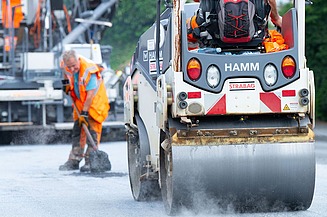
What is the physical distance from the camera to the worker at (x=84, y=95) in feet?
41.3

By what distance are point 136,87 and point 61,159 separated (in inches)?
216

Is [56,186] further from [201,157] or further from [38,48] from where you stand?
[38,48]

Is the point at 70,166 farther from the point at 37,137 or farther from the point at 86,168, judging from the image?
the point at 37,137

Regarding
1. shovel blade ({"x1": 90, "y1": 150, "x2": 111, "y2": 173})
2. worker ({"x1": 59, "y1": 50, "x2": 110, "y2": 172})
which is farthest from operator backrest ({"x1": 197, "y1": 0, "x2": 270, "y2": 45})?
worker ({"x1": 59, "y1": 50, "x2": 110, "y2": 172})

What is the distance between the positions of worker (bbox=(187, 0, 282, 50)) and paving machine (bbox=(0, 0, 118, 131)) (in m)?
9.35

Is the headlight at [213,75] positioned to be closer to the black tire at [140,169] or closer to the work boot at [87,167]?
the black tire at [140,169]

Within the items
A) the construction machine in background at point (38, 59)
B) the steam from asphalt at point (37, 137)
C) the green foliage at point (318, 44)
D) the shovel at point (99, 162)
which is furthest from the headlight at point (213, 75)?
the green foliage at point (318, 44)

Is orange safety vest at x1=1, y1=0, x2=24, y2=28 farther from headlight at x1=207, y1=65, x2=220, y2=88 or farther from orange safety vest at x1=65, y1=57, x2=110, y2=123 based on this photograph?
headlight at x1=207, y1=65, x2=220, y2=88

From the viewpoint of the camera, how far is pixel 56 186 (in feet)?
35.1

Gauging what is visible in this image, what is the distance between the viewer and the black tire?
887 cm

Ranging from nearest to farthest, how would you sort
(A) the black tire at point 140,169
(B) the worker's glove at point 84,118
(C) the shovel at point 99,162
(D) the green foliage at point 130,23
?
(A) the black tire at point 140,169, (C) the shovel at point 99,162, (B) the worker's glove at point 84,118, (D) the green foliage at point 130,23

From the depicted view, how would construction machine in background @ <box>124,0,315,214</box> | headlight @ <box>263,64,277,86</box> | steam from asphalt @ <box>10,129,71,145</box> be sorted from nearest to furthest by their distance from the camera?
construction machine in background @ <box>124,0,315,214</box>
headlight @ <box>263,64,277,86</box>
steam from asphalt @ <box>10,129,71,145</box>

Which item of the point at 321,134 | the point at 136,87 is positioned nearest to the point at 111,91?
the point at 321,134

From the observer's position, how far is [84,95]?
41.8 ft
